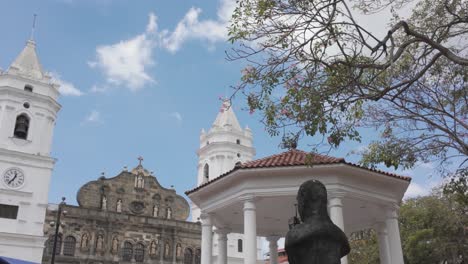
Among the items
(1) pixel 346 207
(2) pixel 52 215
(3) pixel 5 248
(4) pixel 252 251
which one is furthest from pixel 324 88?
(2) pixel 52 215

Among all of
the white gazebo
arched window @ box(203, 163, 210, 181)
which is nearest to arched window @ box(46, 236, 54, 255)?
arched window @ box(203, 163, 210, 181)

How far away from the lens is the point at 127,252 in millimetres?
36688

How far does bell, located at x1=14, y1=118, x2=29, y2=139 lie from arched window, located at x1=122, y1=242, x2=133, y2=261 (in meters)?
11.2

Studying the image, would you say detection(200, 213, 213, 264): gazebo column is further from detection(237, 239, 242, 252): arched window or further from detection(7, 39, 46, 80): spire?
detection(237, 239, 242, 252): arched window

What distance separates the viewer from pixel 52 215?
34125 mm

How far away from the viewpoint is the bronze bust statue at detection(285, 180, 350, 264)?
418 centimetres

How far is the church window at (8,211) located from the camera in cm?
3052

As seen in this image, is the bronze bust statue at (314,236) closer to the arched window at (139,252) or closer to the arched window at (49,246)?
the arched window at (49,246)

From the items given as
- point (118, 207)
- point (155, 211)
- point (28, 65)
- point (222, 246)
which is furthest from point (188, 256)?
point (222, 246)

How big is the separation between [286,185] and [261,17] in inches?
229

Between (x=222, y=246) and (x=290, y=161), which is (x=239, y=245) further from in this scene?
(x=290, y=161)

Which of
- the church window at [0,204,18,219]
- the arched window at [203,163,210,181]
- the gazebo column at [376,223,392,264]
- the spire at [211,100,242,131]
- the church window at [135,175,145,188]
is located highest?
the spire at [211,100,242,131]

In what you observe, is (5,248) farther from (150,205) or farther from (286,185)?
(286,185)

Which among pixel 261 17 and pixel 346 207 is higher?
pixel 261 17
